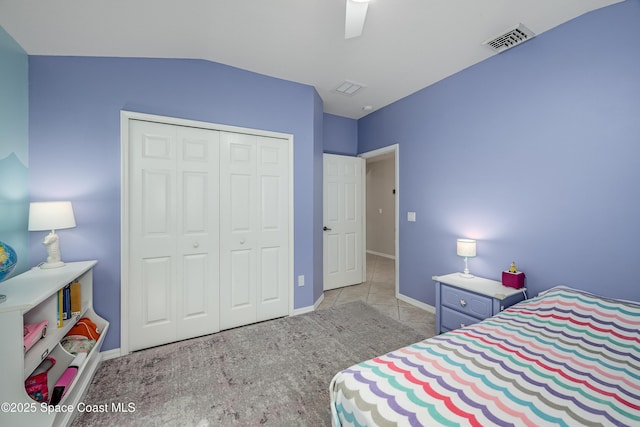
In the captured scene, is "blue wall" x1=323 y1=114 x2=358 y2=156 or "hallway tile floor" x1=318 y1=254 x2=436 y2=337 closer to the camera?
"hallway tile floor" x1=318 y1=254 x2=436 y2=337

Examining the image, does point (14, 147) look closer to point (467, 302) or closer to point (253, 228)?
point (253, 228)

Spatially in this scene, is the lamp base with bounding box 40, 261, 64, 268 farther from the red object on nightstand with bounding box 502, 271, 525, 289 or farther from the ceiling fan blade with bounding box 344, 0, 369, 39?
the red object on nightstand with bounding box 502, 271, 525, 289

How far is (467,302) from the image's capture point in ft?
7.24

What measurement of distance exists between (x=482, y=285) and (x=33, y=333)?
3125 millimetres

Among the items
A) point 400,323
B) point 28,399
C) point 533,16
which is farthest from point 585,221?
point 28,399

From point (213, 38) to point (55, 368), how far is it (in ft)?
8.62

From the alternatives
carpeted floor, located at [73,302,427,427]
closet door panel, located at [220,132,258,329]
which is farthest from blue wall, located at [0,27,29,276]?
closet door panel, located at [220,132,258,329]

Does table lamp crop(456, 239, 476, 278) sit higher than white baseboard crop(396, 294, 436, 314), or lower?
higher

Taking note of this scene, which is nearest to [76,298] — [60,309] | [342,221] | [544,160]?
[60,309]

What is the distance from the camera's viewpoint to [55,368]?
1.62 meters

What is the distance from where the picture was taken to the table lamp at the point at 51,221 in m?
1.68

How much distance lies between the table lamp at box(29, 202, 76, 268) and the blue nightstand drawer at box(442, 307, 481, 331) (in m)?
3.12

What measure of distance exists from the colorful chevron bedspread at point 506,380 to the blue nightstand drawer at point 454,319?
33.4 inches

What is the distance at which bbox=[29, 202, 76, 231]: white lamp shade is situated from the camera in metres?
1.68
